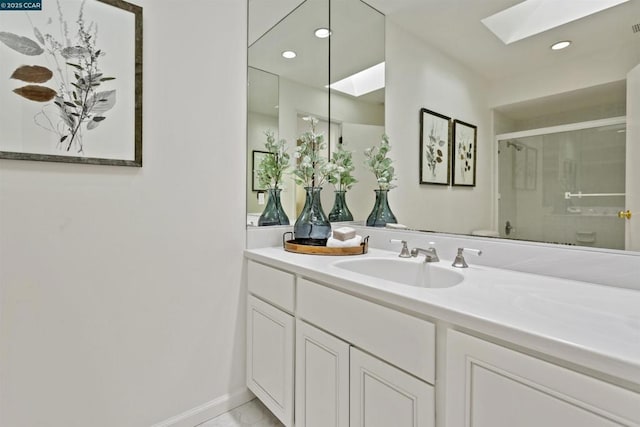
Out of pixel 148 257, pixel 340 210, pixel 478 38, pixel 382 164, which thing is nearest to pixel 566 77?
pixel 478 38

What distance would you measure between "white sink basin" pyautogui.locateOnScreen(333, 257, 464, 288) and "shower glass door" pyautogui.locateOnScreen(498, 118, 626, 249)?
29cm

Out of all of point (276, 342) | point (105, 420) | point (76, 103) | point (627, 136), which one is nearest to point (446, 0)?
point (627, 136)

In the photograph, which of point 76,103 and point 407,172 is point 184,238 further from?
point 407,172

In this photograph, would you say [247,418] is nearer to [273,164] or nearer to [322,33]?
[273,164]

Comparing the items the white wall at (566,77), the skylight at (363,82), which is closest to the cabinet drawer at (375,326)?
the white wall at (566,77)

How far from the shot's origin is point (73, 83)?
3.90 feet

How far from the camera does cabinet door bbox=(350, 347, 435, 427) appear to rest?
84 centimetres

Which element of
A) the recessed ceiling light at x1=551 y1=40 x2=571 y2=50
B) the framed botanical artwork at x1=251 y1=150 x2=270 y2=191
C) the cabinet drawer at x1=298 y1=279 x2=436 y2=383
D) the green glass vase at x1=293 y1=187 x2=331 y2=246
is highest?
the recessed ceiling light at x1=551 y1=40 x2=571 y2=50

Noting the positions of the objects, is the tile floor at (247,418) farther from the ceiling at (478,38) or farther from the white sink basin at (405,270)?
the ceiling at (478,38)

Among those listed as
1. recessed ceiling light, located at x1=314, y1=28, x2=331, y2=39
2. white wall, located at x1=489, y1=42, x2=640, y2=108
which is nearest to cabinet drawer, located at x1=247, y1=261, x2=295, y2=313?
white wall, located at x1=489, y1=42, x2=640, y2=108

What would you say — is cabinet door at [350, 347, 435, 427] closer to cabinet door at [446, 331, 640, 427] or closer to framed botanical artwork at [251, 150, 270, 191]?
cabinet door at [446, 331, 640, 427]

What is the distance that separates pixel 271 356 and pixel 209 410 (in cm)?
46

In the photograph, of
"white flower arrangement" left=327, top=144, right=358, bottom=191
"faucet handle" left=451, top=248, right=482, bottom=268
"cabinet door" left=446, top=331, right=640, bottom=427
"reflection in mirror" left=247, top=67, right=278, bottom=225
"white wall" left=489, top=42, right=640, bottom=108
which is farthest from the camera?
"white flower arrangement" left=327, top=144, right=358, bottom=191

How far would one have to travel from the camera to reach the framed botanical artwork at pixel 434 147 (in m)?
1.47
